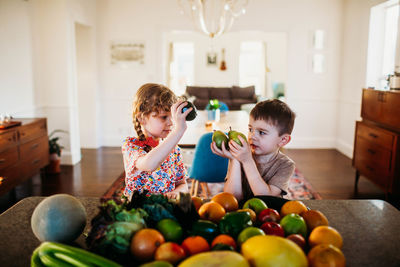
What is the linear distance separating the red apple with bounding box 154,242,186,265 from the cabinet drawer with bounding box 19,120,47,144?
11.3 ft

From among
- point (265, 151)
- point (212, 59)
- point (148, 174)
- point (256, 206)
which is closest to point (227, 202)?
point (256, 206)

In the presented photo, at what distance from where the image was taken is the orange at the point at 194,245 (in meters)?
0.72

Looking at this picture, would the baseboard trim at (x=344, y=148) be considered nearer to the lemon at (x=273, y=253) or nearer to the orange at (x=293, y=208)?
the orange at (x=293, y=208)

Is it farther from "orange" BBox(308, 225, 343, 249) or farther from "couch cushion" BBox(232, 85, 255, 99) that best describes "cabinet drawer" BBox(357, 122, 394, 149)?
"couch cushion" BBox(232, 85, 255, 99)

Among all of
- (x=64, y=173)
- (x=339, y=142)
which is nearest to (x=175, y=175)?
(x=64, y=173)

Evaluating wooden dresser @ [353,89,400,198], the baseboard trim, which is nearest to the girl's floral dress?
wooden dresser @ [353,89,400,198]

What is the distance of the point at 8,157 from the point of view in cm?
334

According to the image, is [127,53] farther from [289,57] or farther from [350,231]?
[350,231]

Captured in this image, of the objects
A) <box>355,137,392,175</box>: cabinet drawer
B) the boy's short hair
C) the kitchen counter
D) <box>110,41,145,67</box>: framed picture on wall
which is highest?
<box>110,41,145,67</box>: framed picture on wall

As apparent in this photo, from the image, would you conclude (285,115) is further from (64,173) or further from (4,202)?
(64,173)

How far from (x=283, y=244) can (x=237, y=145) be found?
549mm

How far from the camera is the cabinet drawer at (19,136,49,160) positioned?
12.0 ft

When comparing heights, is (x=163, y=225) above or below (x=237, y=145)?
below

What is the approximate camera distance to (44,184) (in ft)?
13.7
